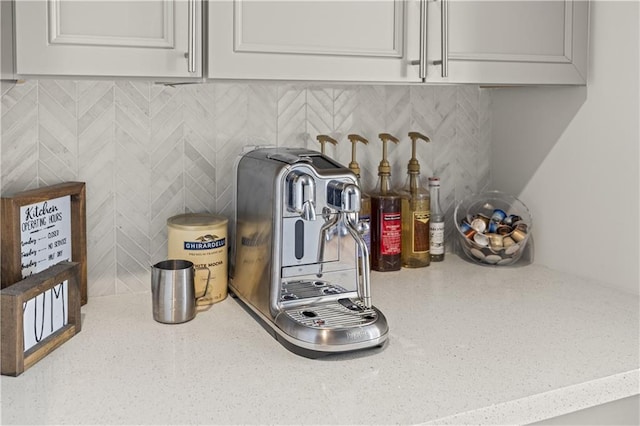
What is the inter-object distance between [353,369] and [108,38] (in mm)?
753

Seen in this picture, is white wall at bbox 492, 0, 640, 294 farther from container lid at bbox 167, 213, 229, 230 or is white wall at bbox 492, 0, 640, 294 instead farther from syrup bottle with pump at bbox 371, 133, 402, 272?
container lid at bbox 167, 213, 229, 230

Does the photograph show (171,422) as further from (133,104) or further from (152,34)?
(133,104)

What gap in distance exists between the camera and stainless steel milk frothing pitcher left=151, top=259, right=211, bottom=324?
142cm

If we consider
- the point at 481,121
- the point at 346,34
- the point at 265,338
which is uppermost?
the point at 346,34

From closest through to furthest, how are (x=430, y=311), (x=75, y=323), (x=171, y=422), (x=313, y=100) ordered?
(x=171, y=422)
(x=75, y=323)
(x=430, y=311)
(x=313, y=100)

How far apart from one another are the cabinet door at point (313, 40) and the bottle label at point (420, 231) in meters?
0.50

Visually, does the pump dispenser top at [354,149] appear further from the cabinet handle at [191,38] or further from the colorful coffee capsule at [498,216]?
the cabinet handle at [191,38]

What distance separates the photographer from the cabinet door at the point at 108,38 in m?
1.19

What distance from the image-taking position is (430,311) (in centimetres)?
156

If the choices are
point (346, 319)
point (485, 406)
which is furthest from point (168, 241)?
point (485, 406)

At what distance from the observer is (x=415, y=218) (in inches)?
74.8

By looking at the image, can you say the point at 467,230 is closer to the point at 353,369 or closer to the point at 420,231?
the point at 420,231

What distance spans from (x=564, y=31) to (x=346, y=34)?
2.07 ft

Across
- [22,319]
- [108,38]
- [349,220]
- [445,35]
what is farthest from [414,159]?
[22,319]
